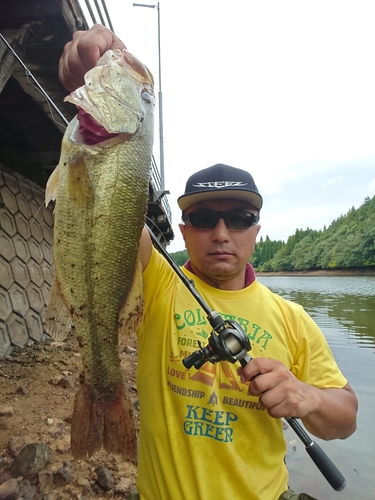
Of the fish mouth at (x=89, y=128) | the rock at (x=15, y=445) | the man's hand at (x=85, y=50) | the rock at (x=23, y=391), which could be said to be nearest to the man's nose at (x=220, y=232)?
the fish mouth at (x=89, y=128)

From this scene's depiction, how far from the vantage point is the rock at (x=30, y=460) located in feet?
9.29

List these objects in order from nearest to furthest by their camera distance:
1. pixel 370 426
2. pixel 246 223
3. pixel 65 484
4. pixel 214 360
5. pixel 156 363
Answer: pixel 214 360, pixel 156 363, pixel 246 223, pixel 65 484, pixel 370 426

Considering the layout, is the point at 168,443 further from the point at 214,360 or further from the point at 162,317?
the point at 162,317

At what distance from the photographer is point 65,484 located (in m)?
2.88

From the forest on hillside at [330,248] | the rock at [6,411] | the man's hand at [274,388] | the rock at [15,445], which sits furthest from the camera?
the forest on hillside at [330,248]

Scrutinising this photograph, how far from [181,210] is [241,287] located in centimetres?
67

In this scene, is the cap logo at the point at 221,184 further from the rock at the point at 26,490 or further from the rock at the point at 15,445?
the rock at the point at 15,445

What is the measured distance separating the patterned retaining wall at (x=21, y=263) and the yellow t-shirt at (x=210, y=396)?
3719 millimetres

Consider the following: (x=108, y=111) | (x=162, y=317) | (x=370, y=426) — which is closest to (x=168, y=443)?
(x=162, y=317)

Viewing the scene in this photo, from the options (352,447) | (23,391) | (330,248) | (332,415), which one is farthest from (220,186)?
(330,248)

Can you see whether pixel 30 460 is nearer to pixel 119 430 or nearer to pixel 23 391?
pixel 23 391

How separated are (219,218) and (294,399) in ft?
3.75

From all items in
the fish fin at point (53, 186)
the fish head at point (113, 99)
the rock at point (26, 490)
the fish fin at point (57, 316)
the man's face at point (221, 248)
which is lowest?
the rock at point (26, 490)

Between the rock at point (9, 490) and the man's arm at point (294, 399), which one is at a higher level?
the man's arm at point (294, 399)
